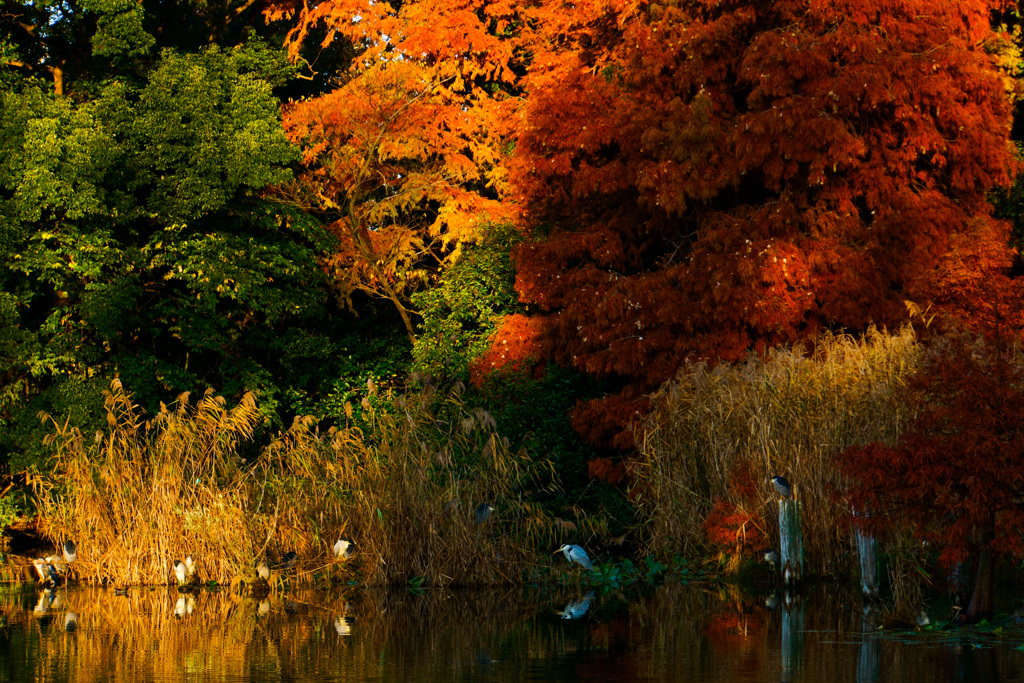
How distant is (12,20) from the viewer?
2088 centimetres

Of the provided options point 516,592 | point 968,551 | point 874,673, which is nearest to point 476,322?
point 516,592

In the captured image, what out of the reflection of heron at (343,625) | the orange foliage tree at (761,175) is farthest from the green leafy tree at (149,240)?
the reflection of heron at (343,625)

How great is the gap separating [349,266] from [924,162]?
30.2 ft

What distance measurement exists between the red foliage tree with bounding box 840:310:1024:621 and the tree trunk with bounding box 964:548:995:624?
3.0 inches

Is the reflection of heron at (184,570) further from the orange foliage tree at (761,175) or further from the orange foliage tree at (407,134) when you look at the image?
the orange foliage tree at (407,134)

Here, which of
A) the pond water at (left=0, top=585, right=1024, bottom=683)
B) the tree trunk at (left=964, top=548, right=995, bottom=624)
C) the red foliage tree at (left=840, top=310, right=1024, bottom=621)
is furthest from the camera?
the tree trunk at (left=964, top=548, right=995, bottom=624)

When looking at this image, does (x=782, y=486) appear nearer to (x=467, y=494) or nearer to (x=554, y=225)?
(x=467, y=494)

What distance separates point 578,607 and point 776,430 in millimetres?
2801

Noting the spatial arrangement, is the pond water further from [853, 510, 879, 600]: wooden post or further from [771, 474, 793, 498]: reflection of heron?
[771, 474, 793, 498]: reflection of heron

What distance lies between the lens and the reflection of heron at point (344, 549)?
12773 millimetres

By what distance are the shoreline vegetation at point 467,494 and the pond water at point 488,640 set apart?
618 millimetres

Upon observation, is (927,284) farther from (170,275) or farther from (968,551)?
(170,275)

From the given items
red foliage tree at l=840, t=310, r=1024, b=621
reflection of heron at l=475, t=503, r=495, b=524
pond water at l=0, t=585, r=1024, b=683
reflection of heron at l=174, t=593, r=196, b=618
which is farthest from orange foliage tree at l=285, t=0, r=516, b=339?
red foliage tree at l=840, t=310, r=1024, b=621

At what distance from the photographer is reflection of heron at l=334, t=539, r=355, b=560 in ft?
41.9
